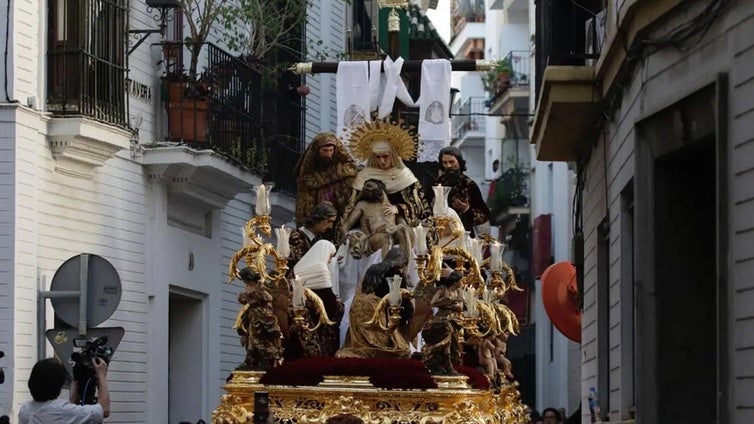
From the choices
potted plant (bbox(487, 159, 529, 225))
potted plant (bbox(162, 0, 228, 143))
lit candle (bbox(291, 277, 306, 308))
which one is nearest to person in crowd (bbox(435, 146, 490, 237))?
lit candle (bbox(291, 277, 306, 308))

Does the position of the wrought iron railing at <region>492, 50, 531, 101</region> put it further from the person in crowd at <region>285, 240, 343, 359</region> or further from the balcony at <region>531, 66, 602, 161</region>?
the person in crowd at <region>285, 240, 343, 359</region>

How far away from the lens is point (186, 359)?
88.4 ft

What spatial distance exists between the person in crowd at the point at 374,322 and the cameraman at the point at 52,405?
399cm

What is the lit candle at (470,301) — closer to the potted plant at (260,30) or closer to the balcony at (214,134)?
the balcony at (214,134)

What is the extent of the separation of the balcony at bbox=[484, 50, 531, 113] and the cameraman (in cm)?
3893

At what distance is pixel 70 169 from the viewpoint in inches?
837

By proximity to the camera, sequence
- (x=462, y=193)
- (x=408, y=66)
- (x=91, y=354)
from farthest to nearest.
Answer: (x=408, y=66) → (x=462, y=193) → (x=91, y=354)

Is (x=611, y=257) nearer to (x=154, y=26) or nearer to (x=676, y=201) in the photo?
(x=676, y=201)

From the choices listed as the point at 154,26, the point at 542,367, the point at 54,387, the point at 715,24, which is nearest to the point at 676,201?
the point at 715,24

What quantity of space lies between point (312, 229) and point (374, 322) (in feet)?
4.96

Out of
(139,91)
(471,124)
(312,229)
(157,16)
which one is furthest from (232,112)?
(471,124)

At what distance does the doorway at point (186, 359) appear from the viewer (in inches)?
1053

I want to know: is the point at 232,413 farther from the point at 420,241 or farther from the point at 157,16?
the point at 157,16

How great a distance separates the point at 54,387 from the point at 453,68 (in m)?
8.17
